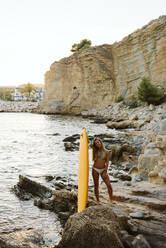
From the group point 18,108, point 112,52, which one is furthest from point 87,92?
point 18,108

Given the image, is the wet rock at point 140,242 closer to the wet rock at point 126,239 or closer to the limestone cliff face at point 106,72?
the wet rock at point 126,239

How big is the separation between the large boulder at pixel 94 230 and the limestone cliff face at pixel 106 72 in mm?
34486

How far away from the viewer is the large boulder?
11.8ft

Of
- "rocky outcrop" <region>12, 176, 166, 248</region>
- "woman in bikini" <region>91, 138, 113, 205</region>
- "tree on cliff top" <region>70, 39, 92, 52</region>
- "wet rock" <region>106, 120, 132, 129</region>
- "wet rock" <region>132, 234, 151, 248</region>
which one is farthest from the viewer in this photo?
"tree on cliff top" <region>70, 39, 92, 52</region>

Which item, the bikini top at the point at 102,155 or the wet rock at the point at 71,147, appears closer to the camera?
the bikini top at the point at 102,155

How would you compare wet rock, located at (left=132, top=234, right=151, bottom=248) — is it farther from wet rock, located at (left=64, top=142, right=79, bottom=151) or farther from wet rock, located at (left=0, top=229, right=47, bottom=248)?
wet rock, located at (left=64, top=142, right=79, bottom=151)

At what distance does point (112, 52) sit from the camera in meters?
50.8

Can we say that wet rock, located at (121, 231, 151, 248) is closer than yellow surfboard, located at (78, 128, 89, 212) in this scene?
Yes

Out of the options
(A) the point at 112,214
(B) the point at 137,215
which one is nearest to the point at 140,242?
(A) the point at 112,214

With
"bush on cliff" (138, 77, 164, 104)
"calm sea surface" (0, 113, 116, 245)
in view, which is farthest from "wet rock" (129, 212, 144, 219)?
"bush on cliff" (138, 77, 164, 104)

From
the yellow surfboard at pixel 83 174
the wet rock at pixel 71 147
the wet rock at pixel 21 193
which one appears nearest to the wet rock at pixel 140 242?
the yellow surfboard at pixel 83 174

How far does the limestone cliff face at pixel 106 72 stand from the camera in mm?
38375

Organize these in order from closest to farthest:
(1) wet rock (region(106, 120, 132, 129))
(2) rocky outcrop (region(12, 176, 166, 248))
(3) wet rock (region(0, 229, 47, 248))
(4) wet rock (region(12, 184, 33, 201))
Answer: (2) rocky outcrop (region(12, 176, 166, 248)) → (3) wet rock (region(0, 229, 47, 248)) → (4) wet rock (region(12, 184, 33, 201)) → (1) wet rock (region(106, 120, 132, 129))

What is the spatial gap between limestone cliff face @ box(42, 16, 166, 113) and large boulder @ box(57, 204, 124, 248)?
3449cm
